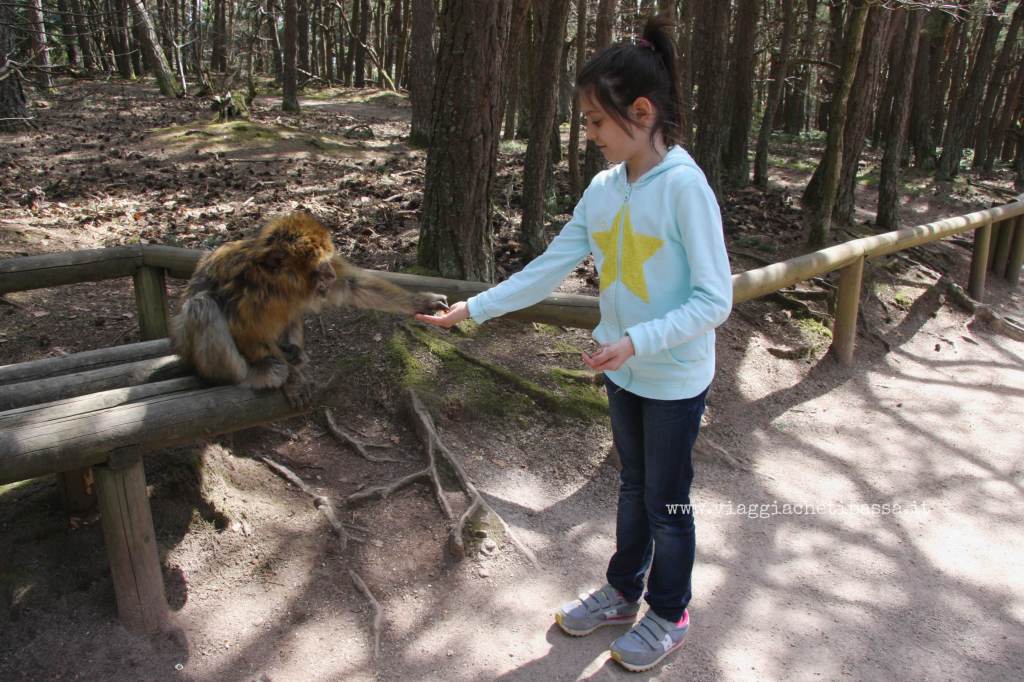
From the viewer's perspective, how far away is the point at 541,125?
6.38 meters

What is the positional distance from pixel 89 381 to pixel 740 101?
10767 millimetres

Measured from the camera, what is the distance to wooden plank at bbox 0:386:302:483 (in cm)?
228

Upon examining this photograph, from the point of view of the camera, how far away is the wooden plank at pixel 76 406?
2350mm

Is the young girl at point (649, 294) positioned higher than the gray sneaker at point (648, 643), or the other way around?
the young girl at point (649, 294)

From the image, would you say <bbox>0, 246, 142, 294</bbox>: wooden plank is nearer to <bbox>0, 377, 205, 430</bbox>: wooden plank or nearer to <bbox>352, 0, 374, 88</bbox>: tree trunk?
<bbox>0, 377, 205, 430</bbox>: wooden plank

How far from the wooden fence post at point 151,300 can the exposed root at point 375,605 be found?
197cm

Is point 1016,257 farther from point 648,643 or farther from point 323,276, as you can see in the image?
point 323,276

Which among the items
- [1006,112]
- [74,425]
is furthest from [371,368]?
[1006,112]

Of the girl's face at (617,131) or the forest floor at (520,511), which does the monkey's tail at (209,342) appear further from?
the girl's face at (617,131)

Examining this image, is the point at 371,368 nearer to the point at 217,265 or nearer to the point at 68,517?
the point at 217,265

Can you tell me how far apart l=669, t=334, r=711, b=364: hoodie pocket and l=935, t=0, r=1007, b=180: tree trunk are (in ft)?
47.5

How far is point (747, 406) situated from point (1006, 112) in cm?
1810

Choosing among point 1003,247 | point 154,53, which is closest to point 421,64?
point 154,53

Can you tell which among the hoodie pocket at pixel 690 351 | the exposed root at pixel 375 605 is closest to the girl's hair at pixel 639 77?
the hoodie pocket at pixel 690 351
